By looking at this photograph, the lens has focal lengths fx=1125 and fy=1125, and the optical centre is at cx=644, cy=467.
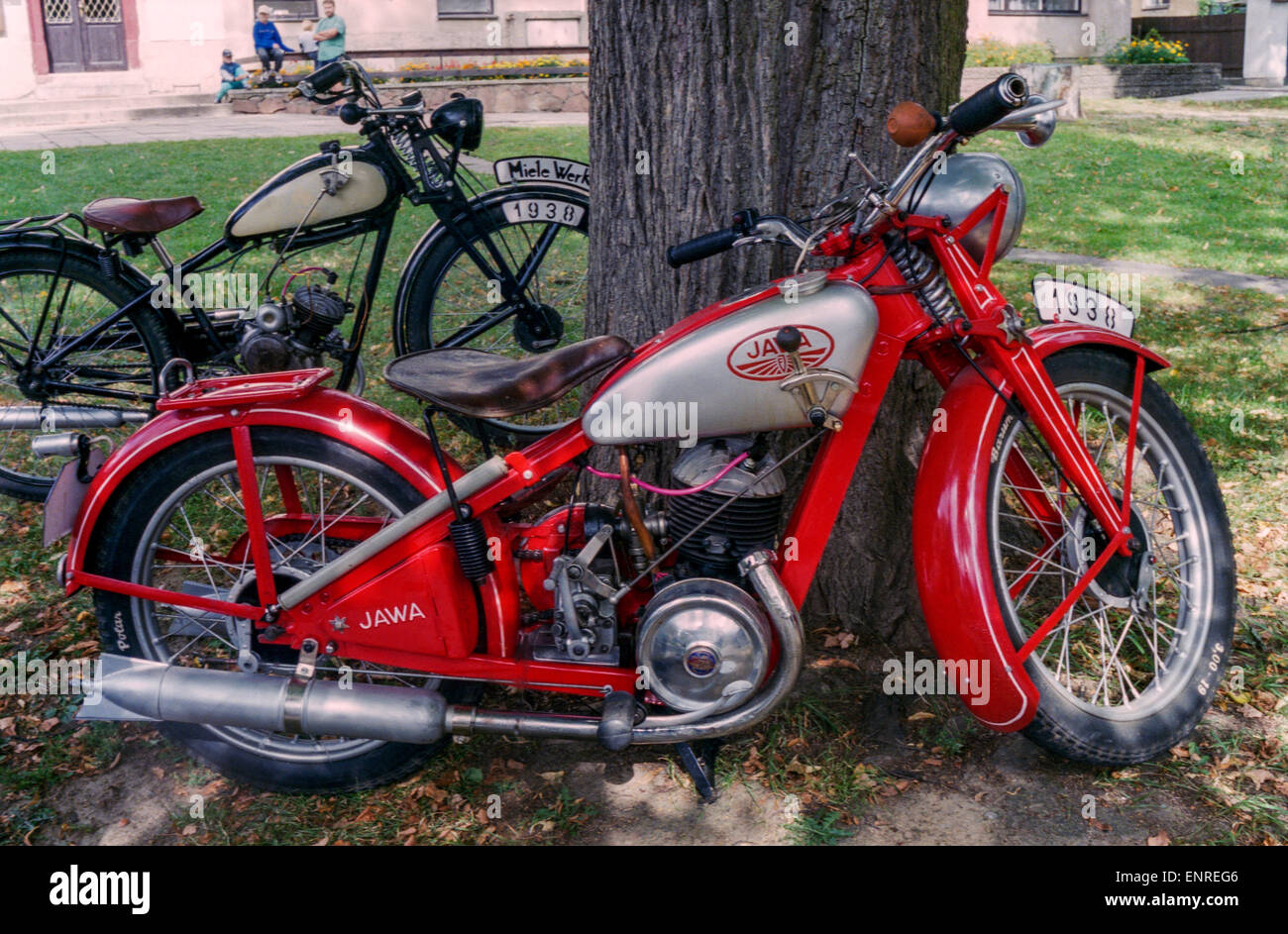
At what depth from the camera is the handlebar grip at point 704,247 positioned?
275 cm

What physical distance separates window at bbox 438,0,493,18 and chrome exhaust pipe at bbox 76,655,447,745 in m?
24.2

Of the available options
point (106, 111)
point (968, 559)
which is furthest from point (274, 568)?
point (106, 111)

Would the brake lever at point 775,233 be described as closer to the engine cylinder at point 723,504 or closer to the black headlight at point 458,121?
the engine cylinder at point 723,504

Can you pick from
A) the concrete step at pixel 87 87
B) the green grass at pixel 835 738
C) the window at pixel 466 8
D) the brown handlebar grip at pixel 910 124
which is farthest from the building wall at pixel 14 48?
the brown handlebar grip at pixel 910 124

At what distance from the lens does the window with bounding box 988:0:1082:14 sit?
84.4 ft

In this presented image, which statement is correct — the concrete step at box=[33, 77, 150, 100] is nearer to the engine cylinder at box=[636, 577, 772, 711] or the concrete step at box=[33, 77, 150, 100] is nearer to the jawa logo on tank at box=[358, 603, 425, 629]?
the jawa logo on tank at box=[358, 603, 425, 629]

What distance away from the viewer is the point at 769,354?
2643 millimetres

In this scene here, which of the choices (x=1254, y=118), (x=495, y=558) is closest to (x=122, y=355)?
(x=495, y=558)

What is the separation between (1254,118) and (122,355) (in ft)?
A: 50.2

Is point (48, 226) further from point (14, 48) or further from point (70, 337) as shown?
point (14, 48)

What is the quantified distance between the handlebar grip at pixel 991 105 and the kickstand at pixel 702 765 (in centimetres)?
170

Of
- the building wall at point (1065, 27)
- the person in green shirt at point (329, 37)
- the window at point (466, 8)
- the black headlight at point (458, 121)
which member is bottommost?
the black headlight at point (458, 121)

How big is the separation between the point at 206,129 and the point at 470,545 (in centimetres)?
1577

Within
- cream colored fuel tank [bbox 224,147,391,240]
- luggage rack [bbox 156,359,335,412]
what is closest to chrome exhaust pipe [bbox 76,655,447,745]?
luggage rack [bbox 156,359,335,412]
